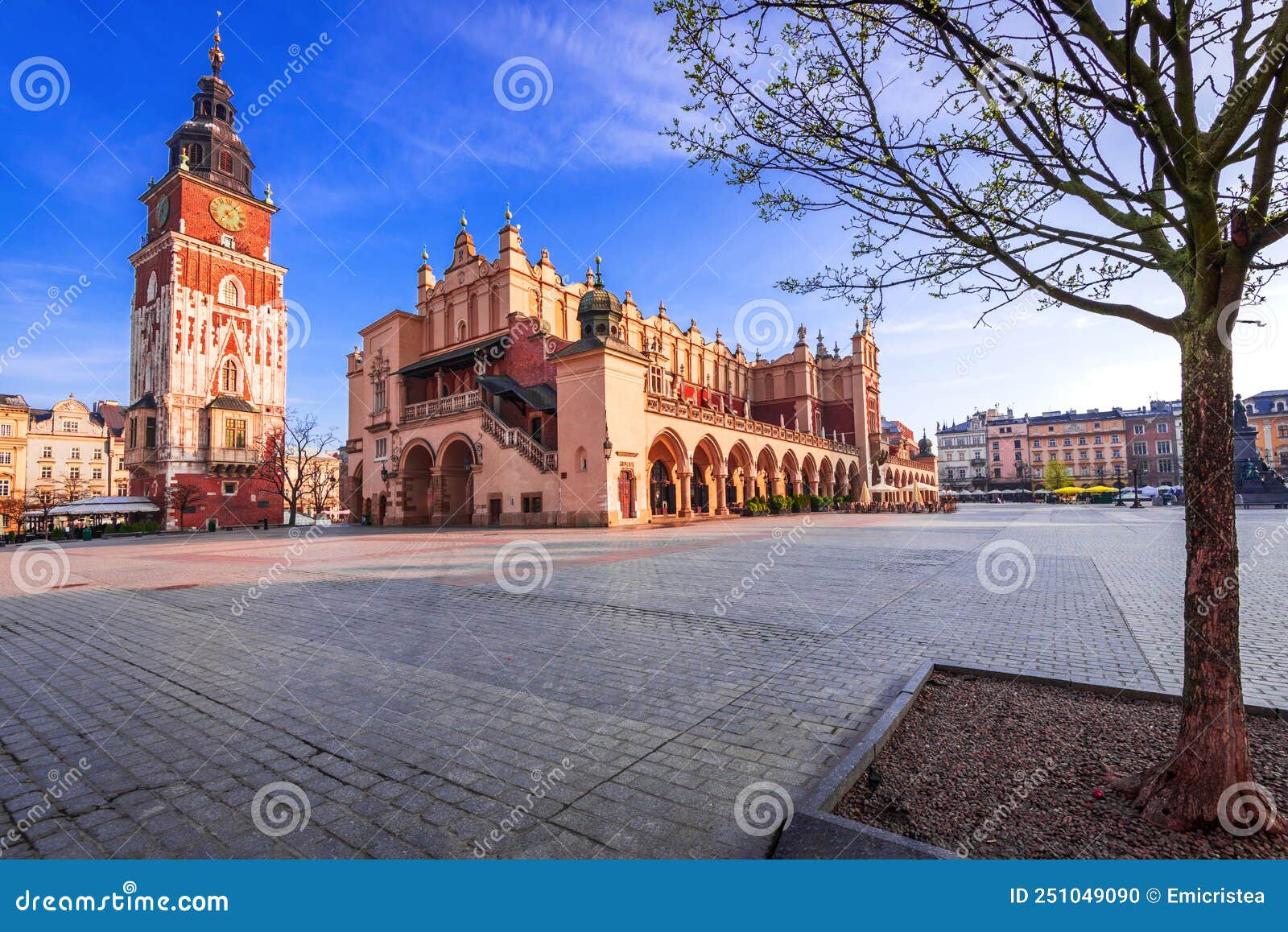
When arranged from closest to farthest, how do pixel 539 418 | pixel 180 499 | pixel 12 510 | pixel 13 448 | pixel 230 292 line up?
pixel 539 418, pixel 180 499, pixel 230 292, pixel 12 510, pixel 13 448

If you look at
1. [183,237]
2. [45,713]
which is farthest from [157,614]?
[183,237]

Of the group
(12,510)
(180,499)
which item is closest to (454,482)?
(180,499)

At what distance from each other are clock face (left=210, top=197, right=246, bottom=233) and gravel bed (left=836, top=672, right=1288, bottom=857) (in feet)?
196

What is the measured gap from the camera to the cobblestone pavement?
2771 millimetres

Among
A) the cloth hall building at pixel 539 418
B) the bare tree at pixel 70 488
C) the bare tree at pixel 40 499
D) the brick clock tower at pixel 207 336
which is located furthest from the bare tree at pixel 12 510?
the cloth hall building at pixel 539 418

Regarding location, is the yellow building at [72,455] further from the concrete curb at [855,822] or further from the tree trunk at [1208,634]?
the tree trunk at [1208,634]

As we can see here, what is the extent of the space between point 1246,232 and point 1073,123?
0.99 meters

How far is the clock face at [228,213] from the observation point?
47875 millimetres

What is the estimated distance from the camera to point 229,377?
4741cm

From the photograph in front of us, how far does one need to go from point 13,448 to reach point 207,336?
3889 cm

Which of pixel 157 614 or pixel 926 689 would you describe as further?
pixel 157 614

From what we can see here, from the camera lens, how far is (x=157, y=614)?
26.8 feet

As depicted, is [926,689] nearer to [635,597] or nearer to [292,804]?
[292,804]

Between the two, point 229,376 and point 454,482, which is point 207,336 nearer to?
point 229,376
